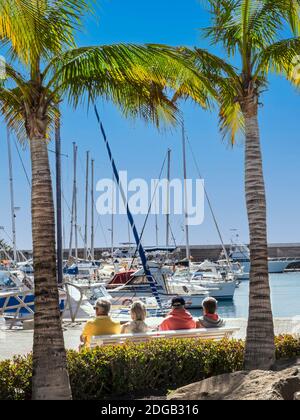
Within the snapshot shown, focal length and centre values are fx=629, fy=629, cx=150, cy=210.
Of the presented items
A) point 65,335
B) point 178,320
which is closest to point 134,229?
point 65,335

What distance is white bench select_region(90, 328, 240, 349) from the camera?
9.27m

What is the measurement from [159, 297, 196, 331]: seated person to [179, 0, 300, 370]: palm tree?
1265 millimetres

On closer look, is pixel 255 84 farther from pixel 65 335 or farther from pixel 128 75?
pixel 65 335

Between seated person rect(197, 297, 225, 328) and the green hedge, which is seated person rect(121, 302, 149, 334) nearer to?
the green hedge

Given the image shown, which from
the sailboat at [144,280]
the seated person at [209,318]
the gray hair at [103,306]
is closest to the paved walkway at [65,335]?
the gray hair at [103,306]

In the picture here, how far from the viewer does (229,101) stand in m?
10.9

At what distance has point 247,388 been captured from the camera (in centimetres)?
709

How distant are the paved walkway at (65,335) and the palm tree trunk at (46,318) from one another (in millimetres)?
4626

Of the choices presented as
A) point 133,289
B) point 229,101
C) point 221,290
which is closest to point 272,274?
point 221,290

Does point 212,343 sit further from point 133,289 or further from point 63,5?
point 133,289

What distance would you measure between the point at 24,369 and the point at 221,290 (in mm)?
35909

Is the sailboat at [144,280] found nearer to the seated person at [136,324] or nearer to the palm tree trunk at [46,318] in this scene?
the seated person at [136,324]

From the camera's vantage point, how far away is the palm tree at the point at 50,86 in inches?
289

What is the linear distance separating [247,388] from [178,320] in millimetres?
3178
